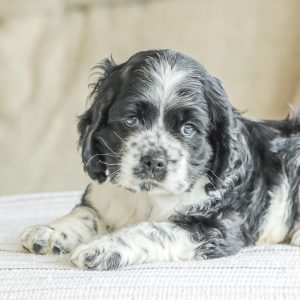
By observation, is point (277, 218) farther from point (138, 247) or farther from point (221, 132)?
point (138, 247)

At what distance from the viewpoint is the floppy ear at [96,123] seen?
110 inches

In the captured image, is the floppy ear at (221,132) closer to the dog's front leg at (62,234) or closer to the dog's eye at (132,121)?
the dog's eye at (132,121)

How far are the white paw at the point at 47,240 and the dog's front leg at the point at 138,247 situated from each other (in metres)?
0.22

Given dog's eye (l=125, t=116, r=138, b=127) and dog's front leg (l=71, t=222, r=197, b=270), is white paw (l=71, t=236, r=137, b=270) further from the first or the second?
dog's eye (l=125, t=116, r=138, b=127)

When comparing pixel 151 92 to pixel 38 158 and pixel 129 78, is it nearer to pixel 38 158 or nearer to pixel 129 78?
pixel 129 78

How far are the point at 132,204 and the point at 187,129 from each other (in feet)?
1.20

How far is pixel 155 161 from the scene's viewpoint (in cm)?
261

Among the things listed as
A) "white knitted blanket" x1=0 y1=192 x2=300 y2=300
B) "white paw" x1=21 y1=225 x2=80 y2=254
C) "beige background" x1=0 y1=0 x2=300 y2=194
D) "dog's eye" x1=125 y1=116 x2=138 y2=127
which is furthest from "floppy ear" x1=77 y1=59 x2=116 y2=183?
"beige background" x1=0 y1=0 x2=300 y2=194

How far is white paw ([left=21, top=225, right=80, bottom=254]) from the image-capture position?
111 inches

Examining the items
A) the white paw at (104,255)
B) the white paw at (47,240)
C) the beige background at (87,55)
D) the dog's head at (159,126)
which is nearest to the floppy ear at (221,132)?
the dog's head at (159,126)

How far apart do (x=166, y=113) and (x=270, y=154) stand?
1.77 feet

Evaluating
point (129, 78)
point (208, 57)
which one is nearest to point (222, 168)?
point (129, 78)

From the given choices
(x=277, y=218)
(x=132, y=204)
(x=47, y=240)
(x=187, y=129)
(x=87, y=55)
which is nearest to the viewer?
(x=187, y=129)

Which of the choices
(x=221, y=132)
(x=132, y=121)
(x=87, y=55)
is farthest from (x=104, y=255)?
(x=87, y=55)
